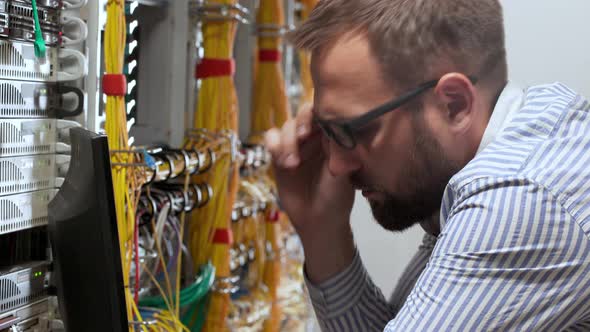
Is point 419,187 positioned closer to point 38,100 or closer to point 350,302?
point 350,302

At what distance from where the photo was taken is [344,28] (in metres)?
1.08

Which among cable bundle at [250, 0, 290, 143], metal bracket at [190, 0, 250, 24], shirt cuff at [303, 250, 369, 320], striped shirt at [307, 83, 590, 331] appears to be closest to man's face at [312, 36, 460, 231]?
striped shirt at [307, 83, 590, 331]

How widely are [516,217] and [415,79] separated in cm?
29

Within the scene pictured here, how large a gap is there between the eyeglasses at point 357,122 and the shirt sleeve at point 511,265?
0.22m

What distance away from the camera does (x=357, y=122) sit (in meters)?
1.08

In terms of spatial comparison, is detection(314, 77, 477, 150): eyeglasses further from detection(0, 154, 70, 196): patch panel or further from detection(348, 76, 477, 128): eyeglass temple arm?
detection(0, 154, 70, 196): patch panel

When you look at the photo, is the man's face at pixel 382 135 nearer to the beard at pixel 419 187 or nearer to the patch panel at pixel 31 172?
the beard at pixel 419 187

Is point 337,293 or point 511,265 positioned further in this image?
point 337,293

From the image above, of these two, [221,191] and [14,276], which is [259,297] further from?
[14,276]

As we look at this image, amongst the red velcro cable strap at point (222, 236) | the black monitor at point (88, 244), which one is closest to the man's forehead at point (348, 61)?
the black monitor at point (88, 244)

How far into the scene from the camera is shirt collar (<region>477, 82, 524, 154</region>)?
1.04 metres

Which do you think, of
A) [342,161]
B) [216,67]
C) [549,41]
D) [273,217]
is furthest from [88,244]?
[273,217]

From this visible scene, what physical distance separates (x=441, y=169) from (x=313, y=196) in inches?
14.7

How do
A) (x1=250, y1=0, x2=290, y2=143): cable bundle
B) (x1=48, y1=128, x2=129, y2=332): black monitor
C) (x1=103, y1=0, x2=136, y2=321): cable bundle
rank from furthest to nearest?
(x1=250, y1=0, x2=290, y2=143): cable bundle < (x1=103, y1=0, x2=136, y2=321): cable bundle < (x1=48, y1=128, x2=129, y2=332): black monitor
